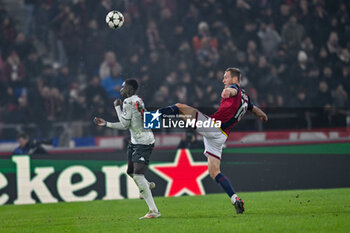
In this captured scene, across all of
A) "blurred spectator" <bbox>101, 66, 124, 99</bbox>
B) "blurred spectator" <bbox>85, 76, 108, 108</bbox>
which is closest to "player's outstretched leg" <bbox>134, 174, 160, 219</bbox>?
"blurred spectator" <bbox>85, 76, 108, 108</bbox>

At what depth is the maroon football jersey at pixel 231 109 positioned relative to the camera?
849cm

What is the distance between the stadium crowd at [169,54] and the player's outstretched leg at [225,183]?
5658 millimetres

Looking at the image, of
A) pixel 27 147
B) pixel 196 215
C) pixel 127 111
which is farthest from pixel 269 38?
pixel 196 215

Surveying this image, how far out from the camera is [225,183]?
8.23 metres

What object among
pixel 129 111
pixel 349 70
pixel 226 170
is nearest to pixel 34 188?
pixel 226 170

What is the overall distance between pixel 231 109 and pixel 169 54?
25.2ft

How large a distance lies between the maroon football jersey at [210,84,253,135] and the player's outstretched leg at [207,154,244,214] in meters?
0.52

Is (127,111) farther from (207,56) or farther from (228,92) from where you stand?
(207,56)

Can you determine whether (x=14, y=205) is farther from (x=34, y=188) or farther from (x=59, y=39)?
(x=59, y=39)

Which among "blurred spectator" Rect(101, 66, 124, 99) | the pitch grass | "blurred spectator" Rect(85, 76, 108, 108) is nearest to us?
the pitch grass

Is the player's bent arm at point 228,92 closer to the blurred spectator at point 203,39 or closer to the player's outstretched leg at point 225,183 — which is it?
the player's outstretched leg at point 225,183

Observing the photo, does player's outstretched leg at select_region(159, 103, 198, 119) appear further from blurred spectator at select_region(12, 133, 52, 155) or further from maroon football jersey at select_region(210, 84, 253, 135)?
blurred spectator at select_region(12, 133, 52, 155)

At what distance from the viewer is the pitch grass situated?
6973 millimetres

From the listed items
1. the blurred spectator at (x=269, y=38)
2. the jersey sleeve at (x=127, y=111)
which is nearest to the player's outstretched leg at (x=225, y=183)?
the jersey sleeve at (x=127, y=111)
